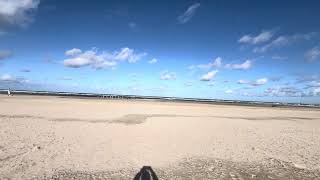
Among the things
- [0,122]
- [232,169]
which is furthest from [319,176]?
[0,122]

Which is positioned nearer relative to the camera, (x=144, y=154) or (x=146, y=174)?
(x=146, y=174)

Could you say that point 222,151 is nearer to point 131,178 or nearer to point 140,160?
point 140,160

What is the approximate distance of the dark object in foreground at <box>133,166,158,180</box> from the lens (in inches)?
399

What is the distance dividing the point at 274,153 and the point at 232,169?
4294 mm

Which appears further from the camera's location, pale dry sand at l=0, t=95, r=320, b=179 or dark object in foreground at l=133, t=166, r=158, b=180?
pale dry sand at l=0, t=95, r=320, b=179

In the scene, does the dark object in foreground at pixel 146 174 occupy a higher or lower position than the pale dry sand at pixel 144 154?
lower

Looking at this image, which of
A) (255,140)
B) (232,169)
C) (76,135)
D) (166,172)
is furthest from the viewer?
(255,140)

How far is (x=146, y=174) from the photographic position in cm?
1049

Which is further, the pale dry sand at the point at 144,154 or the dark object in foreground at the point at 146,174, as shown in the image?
the pale dry sand at the point at 144,154

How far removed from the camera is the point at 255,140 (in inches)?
730

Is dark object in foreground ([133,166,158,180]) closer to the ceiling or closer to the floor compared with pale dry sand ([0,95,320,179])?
closer to the floor

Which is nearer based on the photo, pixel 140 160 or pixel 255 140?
pixel 140 160

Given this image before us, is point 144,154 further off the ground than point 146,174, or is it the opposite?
point 144,154

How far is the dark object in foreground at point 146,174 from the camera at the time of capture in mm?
10137
